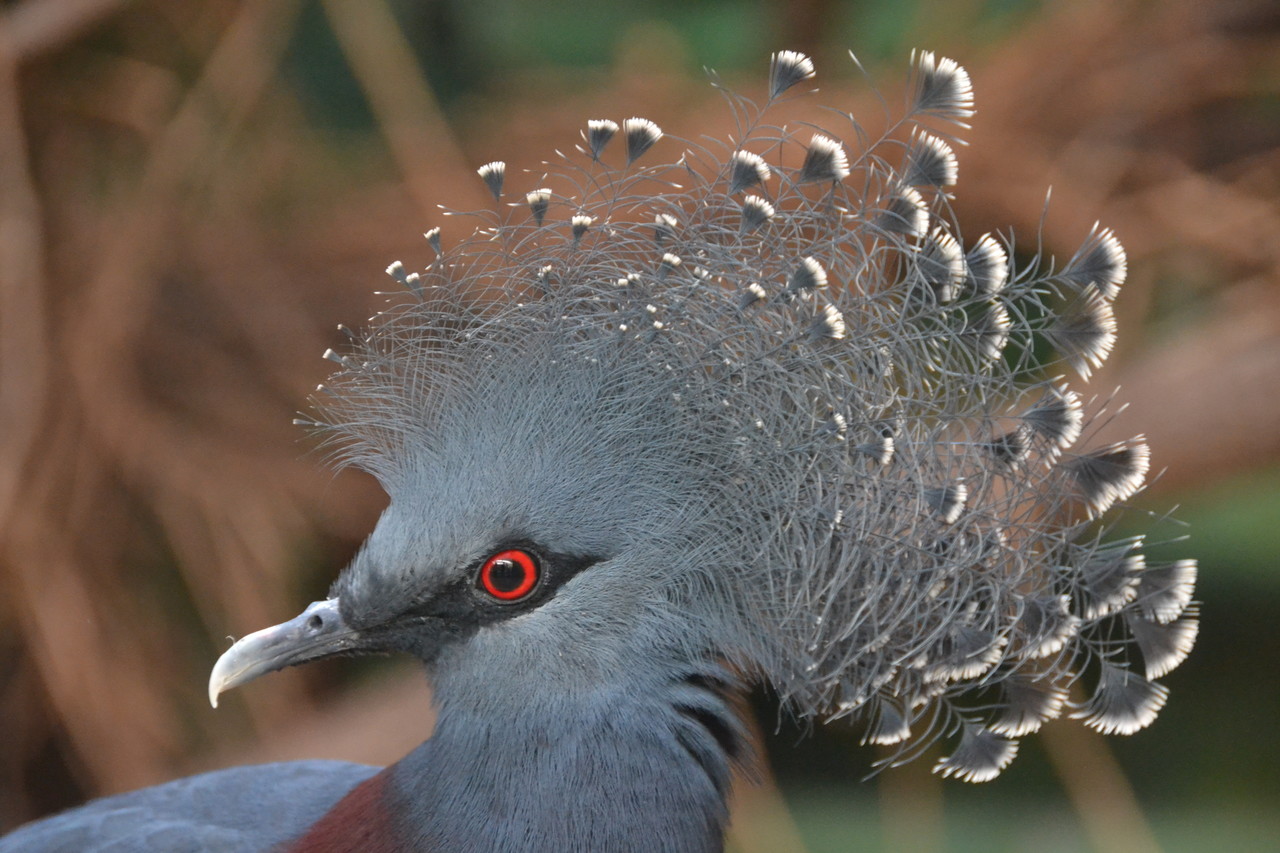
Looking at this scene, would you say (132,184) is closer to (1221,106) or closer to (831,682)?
(831,682)

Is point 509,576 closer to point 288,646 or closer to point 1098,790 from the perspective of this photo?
point 288,646

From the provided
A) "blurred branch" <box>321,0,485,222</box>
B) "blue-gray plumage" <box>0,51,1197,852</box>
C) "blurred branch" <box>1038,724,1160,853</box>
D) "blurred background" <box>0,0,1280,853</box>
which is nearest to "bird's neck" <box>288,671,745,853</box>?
"blue-gray plumage" <box>0,51,1197,852</box>

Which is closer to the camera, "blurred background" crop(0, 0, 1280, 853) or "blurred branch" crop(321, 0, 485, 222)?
"blurred background" crop(0, 0, 1280, 853)

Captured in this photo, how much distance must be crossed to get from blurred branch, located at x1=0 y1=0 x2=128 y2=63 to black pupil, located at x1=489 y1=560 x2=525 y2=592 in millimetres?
2402

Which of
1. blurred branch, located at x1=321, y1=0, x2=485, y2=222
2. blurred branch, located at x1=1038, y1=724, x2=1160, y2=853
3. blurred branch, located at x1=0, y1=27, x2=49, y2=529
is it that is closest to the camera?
blurred branch, located at x1=1038, y1=724, x2=1160, y2=853

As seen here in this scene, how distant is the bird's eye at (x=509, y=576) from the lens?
1490 mm

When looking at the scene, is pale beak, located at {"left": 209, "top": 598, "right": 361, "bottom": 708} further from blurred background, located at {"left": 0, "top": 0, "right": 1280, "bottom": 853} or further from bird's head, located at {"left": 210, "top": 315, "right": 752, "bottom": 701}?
blurred background, located at {"left": 0, "top": 0, "right": 1280, "bottom": 853}

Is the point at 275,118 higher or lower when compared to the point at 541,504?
higher

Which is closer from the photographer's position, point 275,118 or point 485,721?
point 485,721

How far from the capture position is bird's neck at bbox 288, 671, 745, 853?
147 cm

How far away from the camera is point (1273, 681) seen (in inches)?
128

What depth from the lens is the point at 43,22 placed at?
9.96 ft

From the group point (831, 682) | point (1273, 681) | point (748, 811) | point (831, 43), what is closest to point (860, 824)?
point (748, 811)

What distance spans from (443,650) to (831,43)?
2.55 m
